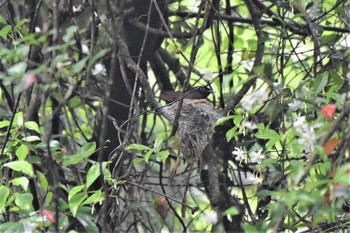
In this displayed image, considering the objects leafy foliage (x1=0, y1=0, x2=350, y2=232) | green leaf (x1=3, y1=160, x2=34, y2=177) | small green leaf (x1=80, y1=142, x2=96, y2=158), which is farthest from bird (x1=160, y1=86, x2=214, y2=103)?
green leaf (x1=3, y1=160, x2=34, y2=177)

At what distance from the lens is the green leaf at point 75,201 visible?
3.09 m

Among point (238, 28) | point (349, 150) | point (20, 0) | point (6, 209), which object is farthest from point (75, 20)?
point (349, 150)

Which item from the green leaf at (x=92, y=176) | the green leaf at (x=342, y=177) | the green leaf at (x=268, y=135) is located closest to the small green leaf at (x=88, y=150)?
→ the green leaf at (x=92, y=176)

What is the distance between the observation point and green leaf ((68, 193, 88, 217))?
309 cm

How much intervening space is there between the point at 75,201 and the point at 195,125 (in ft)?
3.84

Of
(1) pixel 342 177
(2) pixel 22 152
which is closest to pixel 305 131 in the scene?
(1) pixel 342 177

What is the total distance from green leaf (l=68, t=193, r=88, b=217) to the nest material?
74 cm

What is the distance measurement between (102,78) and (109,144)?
0.59 metres

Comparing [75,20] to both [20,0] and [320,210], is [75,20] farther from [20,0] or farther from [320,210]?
[320,210]

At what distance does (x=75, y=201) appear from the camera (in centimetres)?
313

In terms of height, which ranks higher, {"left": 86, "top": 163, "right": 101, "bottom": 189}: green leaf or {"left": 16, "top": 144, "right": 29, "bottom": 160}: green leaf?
{"left": 16, "top": 144, "right": 29, "bottom": 160}: green leaf

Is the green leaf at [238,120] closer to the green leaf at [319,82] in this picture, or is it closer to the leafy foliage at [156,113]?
the leafy foliage at [156,113]

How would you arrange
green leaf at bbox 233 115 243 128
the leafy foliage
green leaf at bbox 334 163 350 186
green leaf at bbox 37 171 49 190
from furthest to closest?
green leaf at bbox 37 171 49 190 < green leaf at bbox 233 115 243 128 < the leafy foliage < green leaf at bbox 334 163 350 186

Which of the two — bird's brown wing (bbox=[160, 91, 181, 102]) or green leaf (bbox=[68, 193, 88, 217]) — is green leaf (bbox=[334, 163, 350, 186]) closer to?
green leaf (bbox=[68, 193, 88, 217])
